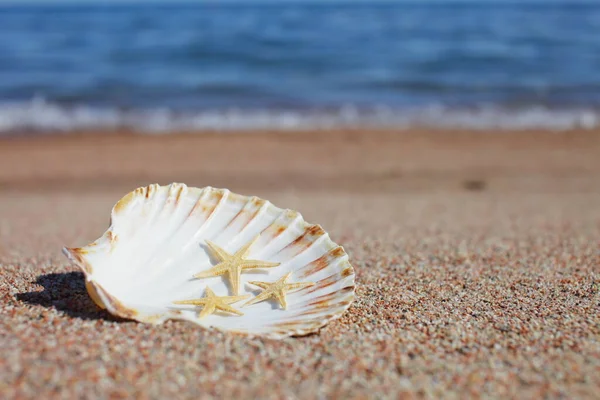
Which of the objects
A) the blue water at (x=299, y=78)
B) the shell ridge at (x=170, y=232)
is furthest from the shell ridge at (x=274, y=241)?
the blue water at (x=299, y=78)

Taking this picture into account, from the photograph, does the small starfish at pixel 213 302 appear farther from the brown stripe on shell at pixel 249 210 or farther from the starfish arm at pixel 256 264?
the brown stripe on shell at pixel 249 210

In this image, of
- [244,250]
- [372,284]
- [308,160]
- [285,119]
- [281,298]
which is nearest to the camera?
[281,298]

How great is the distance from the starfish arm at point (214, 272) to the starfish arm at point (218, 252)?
50 millimetres

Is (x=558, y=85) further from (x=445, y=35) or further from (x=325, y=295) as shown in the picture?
(x=325, y=295)

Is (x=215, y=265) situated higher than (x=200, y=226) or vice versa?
(x=200, y=226)

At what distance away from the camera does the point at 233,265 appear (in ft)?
7.30

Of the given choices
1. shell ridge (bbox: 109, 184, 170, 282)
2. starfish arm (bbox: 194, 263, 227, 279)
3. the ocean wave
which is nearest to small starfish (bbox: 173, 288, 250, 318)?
starfish arm (bbox: 194, 263, 227, 279)

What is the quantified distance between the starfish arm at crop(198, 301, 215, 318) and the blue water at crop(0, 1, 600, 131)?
21.4ft

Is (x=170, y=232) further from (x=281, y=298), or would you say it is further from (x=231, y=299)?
(x=281, y=298)

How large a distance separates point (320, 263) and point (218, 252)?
0.40m

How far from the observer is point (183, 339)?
1856 mm

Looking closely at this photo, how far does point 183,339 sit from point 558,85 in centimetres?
1036

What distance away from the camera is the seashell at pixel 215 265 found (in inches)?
78.6

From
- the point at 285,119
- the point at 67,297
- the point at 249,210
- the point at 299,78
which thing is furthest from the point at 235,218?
the point at 299,78
